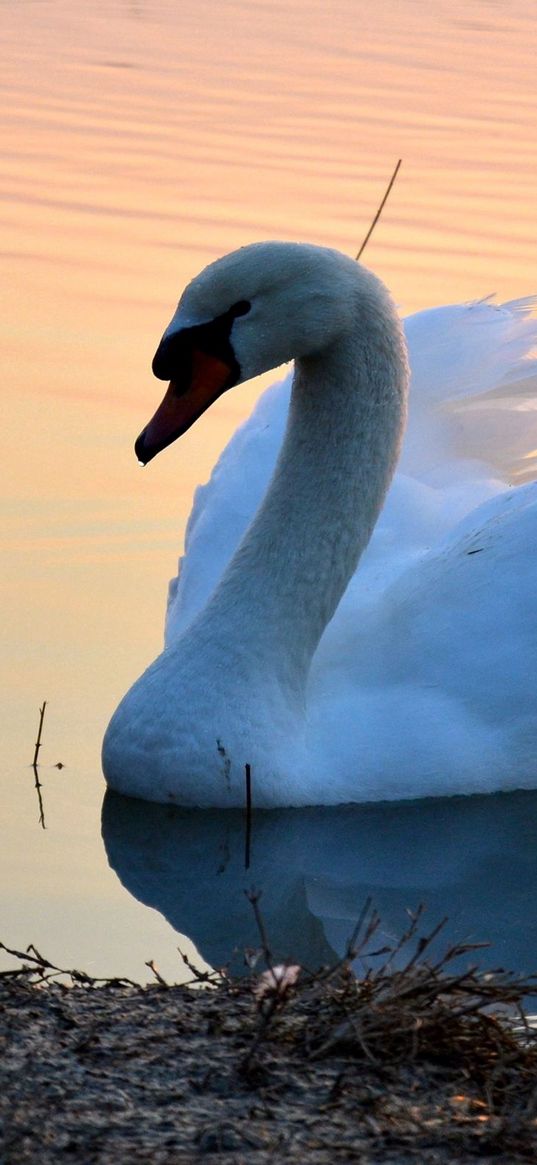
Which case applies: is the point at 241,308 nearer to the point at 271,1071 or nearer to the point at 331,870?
the point at 331,870

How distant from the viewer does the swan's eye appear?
21.0ft

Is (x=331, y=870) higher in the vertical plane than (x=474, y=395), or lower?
lower

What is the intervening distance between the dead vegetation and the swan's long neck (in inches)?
78.9

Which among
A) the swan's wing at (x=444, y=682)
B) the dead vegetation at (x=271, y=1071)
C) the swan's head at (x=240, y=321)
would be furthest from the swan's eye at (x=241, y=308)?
the dead vegetation at (x=271, y=1071)

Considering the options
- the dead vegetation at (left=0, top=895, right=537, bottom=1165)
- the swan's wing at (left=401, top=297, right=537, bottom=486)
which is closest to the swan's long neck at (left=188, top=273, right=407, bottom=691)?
the swan's wing at (left=401, top=297, right=537, bottom=486)

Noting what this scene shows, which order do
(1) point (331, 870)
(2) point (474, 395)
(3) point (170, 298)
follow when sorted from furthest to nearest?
1. (3) point (170, 298)
2. (2) point (474, 395)
3. (1) point (331, 870)

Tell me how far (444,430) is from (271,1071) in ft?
13.4

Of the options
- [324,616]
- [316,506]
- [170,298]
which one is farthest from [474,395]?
[170,298]

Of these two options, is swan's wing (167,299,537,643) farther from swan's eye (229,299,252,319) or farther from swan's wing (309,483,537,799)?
swan's eye (229,299,252,319)

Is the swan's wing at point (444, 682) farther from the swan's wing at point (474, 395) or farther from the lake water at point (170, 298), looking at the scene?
the swan's wing at point (474, 395)

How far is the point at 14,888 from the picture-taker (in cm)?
583

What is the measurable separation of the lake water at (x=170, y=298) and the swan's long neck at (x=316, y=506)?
498mm

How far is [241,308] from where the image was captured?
21.0ft

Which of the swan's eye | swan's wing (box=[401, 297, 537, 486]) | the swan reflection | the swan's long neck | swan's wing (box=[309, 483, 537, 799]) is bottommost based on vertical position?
the swan reflection
